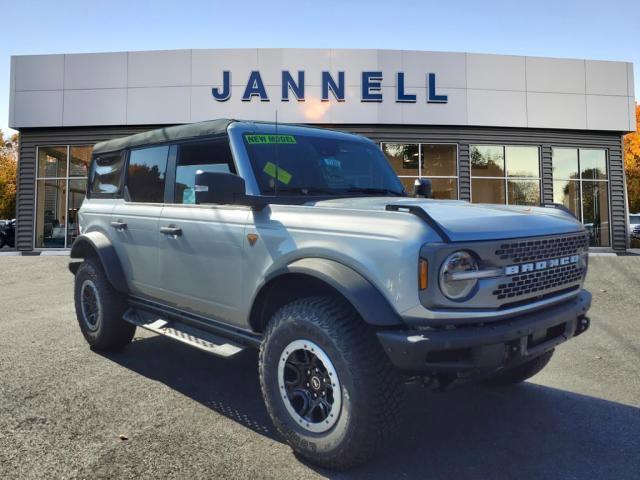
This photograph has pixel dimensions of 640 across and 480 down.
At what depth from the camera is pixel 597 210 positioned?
706 inches

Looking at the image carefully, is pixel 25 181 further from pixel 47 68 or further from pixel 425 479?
pixel 425 479

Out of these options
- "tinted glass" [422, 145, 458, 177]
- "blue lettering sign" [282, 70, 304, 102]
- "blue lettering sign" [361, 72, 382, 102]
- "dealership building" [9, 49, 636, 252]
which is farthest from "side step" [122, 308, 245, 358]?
"tinted glass" [422, 145, 458, 177]

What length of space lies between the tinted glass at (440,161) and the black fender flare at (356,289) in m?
14.7

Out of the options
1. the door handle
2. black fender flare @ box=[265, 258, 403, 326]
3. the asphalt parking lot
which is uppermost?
the door handle

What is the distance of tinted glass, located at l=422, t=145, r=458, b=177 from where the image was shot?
16.7 metres

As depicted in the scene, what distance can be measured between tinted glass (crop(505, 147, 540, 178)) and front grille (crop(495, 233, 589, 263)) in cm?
1501

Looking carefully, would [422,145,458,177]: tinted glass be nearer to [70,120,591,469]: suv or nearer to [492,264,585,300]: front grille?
[70,120,591,469]: suv

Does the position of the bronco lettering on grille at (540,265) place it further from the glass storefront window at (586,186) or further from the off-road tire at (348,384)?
the glass storefront window at (586,186)

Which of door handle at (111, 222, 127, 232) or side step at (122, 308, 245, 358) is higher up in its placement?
door handle at (111, 222, 127, 232)

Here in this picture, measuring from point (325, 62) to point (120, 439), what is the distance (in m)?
14.9

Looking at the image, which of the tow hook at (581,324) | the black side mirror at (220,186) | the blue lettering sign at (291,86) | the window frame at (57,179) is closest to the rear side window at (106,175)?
the black side mirror at (220,186)

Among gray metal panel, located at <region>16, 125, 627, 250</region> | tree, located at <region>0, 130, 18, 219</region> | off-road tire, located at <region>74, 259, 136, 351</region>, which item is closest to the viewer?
off-road tire, located at <region>74, 259, 136, 351</region>

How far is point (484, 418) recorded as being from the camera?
332 centimetres

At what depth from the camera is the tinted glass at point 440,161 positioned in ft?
54.9
